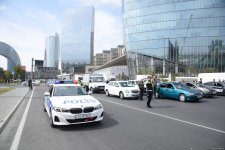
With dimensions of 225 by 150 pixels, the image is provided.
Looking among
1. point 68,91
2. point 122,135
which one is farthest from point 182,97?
point 122,135

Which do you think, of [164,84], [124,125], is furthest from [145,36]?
[124,125]

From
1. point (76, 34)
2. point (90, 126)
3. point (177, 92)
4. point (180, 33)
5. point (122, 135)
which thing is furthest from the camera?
point (76, 34)

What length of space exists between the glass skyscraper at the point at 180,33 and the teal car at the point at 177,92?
151ft

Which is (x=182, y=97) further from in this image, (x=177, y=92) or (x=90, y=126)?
(x=90, y=126)

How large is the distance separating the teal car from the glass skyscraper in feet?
151

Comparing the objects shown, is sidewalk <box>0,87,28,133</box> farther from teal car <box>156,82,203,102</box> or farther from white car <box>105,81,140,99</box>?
teal car <box>156,82,203,102</box>

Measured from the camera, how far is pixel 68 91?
899 cm

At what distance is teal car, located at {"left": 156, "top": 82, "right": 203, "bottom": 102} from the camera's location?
52.2 ft

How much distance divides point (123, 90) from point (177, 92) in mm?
4276

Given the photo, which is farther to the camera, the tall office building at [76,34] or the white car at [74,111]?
the tall office building at [76,34]

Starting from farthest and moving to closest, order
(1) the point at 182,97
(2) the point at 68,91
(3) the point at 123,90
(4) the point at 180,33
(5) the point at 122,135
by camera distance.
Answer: (4) the point at 180,33, (3) the point at 123,90, (1) the point at 182,97, (2) the point at 68,91, (5) the point at 122,135

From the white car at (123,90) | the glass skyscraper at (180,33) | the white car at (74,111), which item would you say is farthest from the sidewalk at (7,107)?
the glass skyscraper at (180,33)

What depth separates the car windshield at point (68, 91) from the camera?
8.84 m

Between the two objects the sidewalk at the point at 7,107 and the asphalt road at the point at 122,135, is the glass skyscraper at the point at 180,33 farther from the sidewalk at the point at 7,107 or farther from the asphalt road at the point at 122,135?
the asphalt road at the point at 122,135
